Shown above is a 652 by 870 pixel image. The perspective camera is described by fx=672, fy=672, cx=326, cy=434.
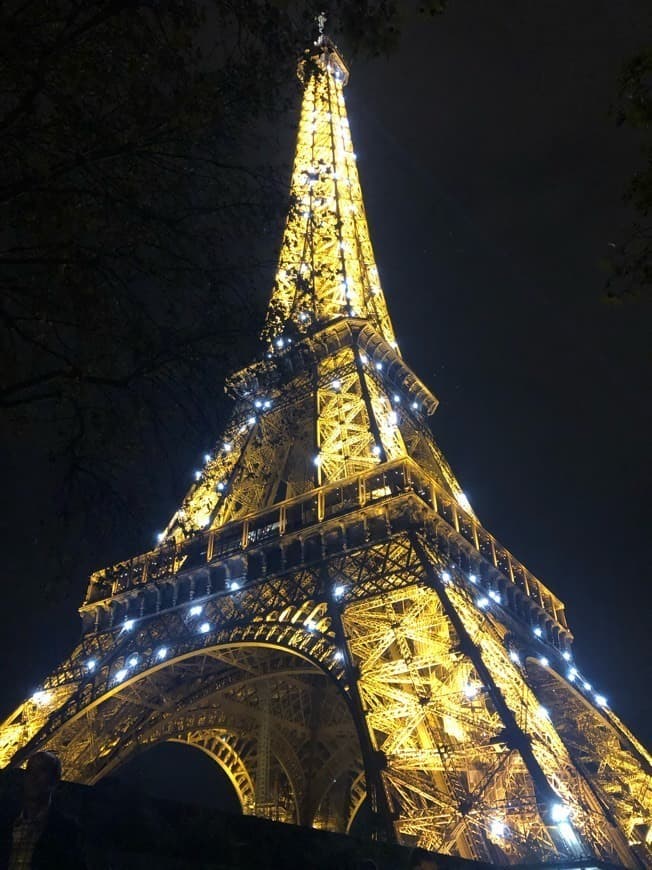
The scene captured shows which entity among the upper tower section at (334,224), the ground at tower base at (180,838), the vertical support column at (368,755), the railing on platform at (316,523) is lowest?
the ground at tower base at (180,838)

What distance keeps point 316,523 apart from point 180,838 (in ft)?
41.4

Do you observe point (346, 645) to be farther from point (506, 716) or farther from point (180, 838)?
point (180, 838)

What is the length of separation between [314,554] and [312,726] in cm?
1095

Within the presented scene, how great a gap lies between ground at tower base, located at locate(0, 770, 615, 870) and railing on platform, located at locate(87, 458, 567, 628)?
10.8 meters

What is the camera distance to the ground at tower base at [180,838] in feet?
18.7

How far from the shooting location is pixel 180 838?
247 inches

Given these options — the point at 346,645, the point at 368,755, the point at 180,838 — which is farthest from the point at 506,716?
the point at 180,838

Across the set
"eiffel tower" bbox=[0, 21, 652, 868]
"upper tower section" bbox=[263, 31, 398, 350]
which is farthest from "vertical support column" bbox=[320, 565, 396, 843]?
"upper tower section" bbox=[263, 31, 398, 350]

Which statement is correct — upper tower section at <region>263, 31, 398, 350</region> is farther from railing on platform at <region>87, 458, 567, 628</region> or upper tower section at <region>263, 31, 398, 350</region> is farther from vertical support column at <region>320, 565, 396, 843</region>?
vertical support column at <region>320, 565, 396, 843</region>

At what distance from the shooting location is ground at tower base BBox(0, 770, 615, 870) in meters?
5.70

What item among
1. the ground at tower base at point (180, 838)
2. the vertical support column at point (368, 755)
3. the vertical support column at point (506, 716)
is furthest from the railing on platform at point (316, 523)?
the ground at tower base at point (180, 838)

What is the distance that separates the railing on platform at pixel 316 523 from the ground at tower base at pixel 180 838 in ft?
35.4

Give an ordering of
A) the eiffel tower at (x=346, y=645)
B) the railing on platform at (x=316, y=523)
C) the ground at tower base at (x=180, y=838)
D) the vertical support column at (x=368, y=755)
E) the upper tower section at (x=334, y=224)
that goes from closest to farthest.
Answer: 1. the ground at tower base at (x=180, y=838)
2. the vertical support column at (x=368, y=755)
3. the eiffel tower at (x=346, y=645)
4. the railing on platform at (x=316, y=523)
5. the upper tower section at (x=334, y=224)

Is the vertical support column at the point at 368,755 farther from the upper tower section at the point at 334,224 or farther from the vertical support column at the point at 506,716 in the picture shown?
the upper tower section at the point at 334,224
